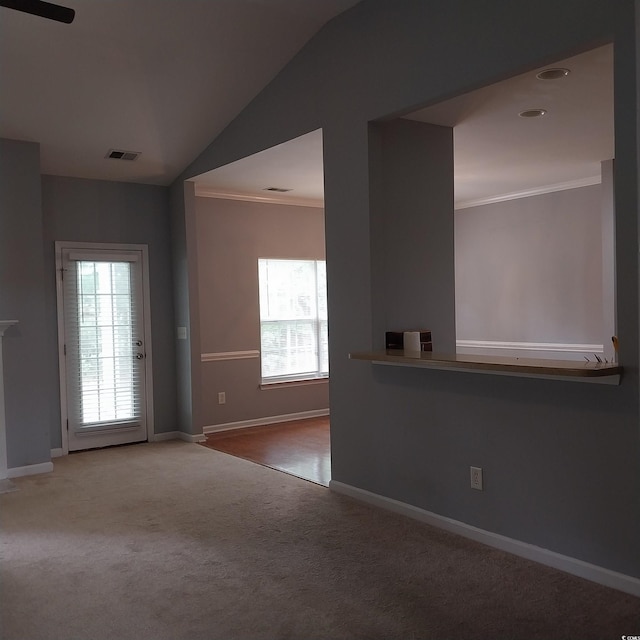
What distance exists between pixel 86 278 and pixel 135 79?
2.04 meters

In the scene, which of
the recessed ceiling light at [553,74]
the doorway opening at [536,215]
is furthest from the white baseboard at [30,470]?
the recessed ceiling light at [553,74]

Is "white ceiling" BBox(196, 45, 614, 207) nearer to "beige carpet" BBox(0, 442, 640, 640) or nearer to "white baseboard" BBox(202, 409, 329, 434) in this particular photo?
"white baseboard" BBox(202, 409, 329, 434)

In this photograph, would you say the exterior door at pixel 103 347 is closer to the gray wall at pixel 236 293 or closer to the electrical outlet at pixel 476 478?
the gray wall at pixel 236 293

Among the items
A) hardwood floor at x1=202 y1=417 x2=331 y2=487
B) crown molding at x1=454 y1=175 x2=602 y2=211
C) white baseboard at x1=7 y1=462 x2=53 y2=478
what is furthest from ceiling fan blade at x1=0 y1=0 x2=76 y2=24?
crown molding at x1=454 y1=175 x2=602 y2=211

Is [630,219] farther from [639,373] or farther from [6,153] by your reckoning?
[6,153]

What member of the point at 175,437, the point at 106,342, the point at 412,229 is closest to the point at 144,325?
the point at 106,342

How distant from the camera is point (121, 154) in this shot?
5.62 meters

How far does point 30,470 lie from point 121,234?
2.29 m

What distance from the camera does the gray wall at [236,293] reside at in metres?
6.61

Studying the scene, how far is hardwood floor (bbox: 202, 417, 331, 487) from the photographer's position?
507cm

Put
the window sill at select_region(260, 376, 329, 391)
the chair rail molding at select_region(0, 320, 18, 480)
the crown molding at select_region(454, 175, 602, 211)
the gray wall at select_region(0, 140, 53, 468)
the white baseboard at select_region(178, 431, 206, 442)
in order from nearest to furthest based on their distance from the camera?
the chair rail molding at select_region(0, 320, 18, 480) < the gray wall at select_region(0, 140, 53, 468) < the white baseboard at select_region(178, 431, 206, 442) < the crown molding at select_region(454, 175, 602, 211) < the window sill at select_region(260, 376, 329, 391)

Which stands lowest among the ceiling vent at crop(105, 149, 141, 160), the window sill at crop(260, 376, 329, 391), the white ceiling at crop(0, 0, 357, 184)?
the window sill at crop(260, 376, 329, 391)

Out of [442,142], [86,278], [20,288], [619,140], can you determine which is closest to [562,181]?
[442,142]

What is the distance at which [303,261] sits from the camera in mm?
7340
